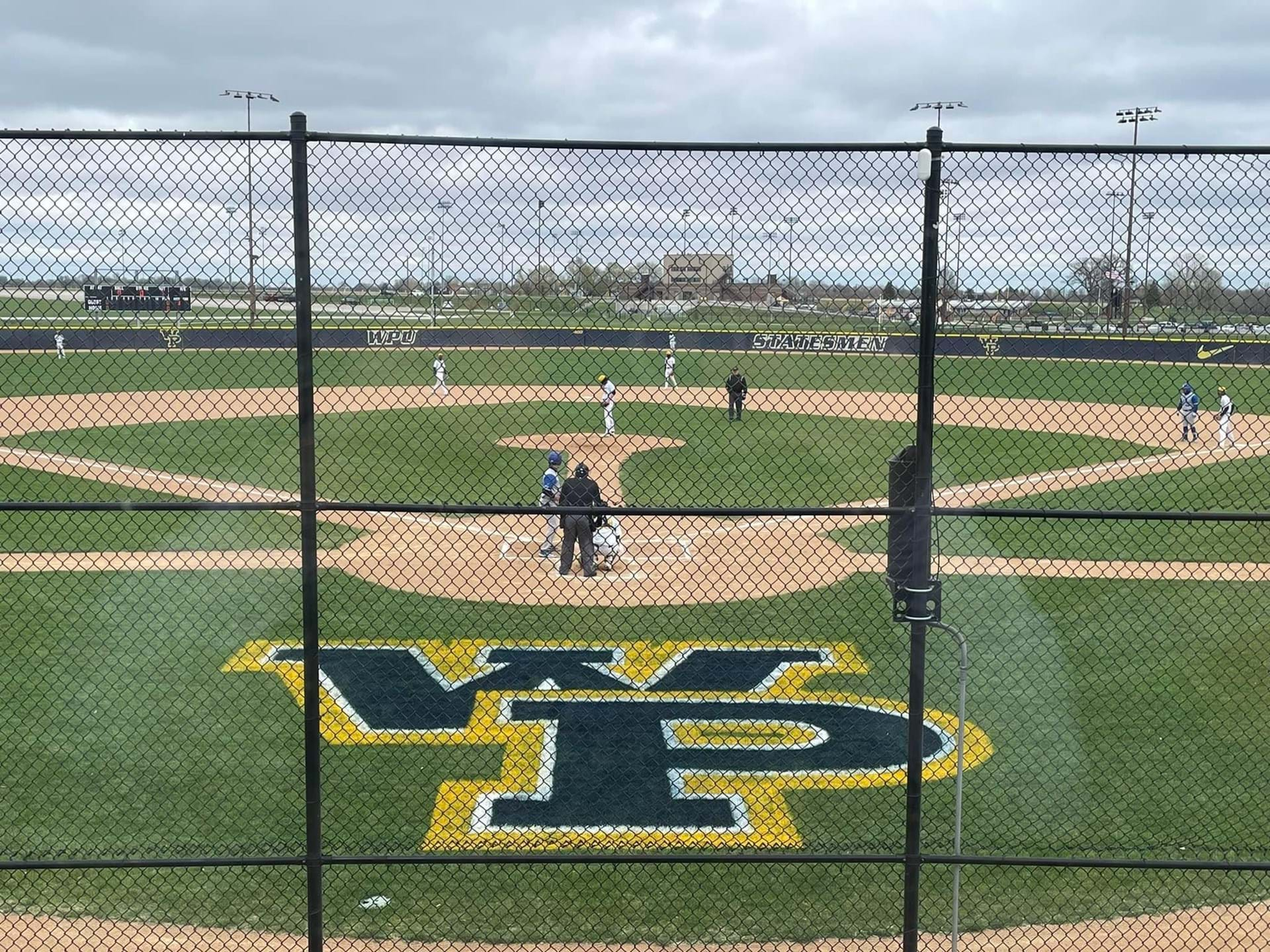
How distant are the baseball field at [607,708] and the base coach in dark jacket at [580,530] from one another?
1.15 ft

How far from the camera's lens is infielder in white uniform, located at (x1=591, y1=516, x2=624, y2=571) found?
17.3 m

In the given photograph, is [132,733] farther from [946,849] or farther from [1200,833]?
[1200,833]

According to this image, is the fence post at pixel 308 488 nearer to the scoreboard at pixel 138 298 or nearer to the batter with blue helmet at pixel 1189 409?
the scoreboard at pixel 138 298

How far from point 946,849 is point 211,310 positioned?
20.2ft

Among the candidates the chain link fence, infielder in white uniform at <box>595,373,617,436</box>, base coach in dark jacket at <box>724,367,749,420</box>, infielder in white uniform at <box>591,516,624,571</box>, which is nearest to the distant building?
the chain link fence

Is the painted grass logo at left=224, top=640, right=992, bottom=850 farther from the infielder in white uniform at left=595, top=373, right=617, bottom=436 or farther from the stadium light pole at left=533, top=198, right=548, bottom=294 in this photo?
the infielder in white uniform at left=595, top=373, right=617, bottom=436

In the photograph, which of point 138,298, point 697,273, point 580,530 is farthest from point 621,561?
point 697,273

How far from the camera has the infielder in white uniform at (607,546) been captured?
17266 millimetres

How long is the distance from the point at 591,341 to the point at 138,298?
2.32m

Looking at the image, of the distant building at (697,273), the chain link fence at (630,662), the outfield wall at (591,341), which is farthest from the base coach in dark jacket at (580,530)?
the distant building at (697,273)

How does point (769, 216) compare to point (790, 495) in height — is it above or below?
above

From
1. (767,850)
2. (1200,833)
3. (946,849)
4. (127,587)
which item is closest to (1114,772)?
(1200,833)

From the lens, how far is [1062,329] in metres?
6.17

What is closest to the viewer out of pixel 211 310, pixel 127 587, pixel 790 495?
pixel 211 310
